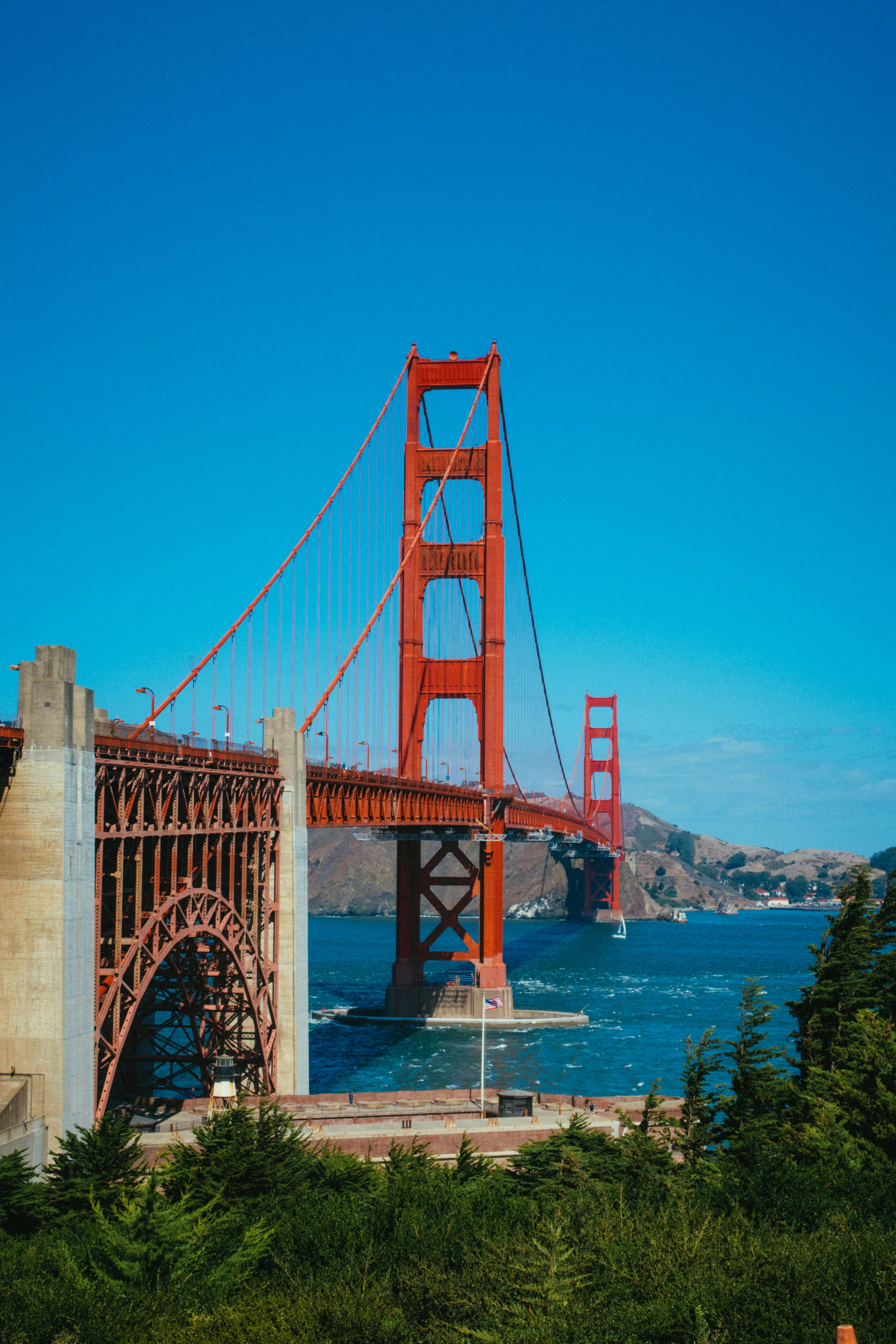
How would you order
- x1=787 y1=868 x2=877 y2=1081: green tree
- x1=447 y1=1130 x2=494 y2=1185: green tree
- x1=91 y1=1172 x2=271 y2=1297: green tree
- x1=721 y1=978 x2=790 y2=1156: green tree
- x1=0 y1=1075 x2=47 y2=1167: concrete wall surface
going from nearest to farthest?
x1=91 y1=1172 x2=271 y2=1297: green tree < x1=0 y1=1075 x2=47 y2=1167: concrete wall surface < x1=447 y1=1130 x2=494 y2=1185: green tree < x1=721 y1=978 x2=790 y2=1156: green tree < x1=787 y1=868 x2=877 y2=1081: green tree

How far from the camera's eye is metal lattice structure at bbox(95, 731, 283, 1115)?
31.2m

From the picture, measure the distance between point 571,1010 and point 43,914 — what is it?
5250 cm

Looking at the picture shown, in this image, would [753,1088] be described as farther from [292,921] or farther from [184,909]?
[184,909]

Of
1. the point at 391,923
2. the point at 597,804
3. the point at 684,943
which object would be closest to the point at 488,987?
the point at 684,943

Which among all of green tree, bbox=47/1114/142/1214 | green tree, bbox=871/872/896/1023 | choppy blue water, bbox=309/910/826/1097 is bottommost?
choppy blue water, bbox=309/910/826/1097

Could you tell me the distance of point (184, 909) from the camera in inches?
1403

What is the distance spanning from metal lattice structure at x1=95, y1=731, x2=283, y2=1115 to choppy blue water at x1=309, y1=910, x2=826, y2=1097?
30.0 feet

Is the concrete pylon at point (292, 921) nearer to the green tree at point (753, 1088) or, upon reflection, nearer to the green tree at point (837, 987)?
the green tree at point (753, 1088)

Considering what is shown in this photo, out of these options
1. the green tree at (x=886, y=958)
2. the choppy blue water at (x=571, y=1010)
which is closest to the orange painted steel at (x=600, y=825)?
the choppy blue water at (x=571, y=1010)

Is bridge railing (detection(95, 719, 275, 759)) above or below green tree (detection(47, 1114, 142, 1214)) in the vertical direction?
above

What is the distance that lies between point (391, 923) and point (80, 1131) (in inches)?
6695

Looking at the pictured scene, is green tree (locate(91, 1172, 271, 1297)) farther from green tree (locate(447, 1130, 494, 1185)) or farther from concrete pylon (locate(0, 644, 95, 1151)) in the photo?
concrete pylon (locate(0, 644, 95, 1151))

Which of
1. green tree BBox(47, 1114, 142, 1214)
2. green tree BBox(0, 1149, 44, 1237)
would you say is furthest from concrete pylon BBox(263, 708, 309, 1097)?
green tree BBox(0, 1149, 44, 1237)

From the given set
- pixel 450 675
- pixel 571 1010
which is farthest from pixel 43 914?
pixel 571 1010
